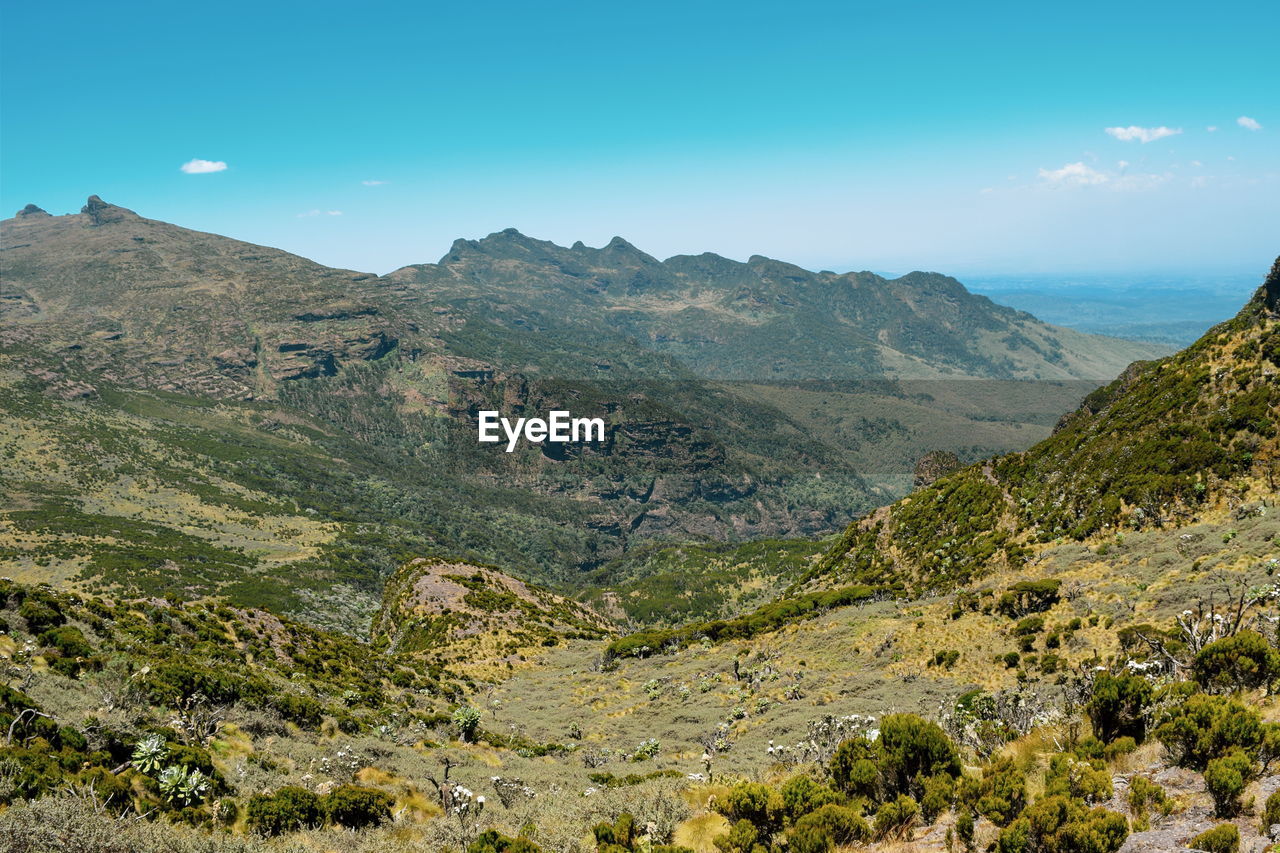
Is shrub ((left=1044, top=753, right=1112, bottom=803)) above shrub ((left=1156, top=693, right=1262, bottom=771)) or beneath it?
beneath

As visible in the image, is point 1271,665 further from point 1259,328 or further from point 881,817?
point 1259,328

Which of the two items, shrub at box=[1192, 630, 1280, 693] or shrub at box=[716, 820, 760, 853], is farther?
shrub at box=[1192, 630, 1280, 693]

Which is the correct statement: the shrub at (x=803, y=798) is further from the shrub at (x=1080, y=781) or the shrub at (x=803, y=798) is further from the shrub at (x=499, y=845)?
the shrub at (x=499, y=845)

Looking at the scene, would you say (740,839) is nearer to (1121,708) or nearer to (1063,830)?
(1063,830)

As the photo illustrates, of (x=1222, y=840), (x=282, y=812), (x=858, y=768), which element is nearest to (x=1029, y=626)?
(x=858, y=768)

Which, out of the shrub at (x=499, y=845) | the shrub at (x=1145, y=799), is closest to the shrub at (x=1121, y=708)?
the shrub at (x=1145, y=799)

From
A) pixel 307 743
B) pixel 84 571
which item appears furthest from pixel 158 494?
pixel 307 743

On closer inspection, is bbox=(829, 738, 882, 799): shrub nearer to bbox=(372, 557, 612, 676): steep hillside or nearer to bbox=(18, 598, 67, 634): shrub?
bbox=(18, 598, 67, 634): shrub

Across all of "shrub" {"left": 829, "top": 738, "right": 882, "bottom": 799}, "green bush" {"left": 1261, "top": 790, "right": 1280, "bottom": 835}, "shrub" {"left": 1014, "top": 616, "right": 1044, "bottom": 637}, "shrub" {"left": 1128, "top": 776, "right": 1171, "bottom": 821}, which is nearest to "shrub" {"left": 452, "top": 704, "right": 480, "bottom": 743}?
"shrub" {"left": 829, "top": 738, "right": 882, "bottom": 799}
